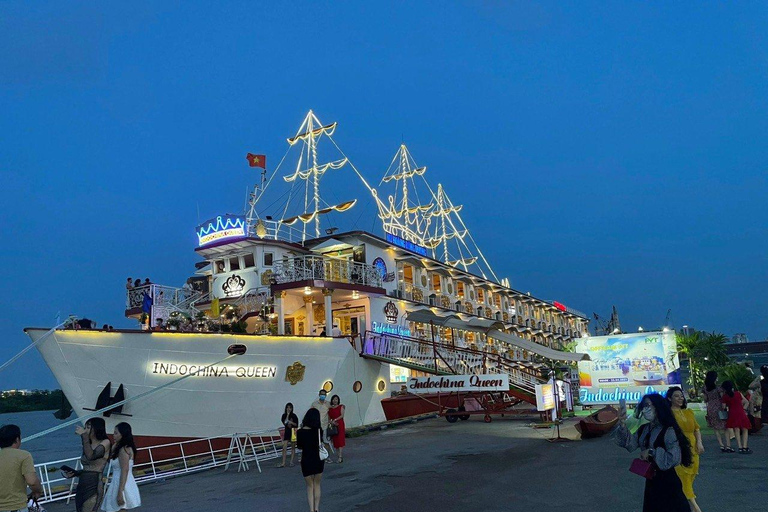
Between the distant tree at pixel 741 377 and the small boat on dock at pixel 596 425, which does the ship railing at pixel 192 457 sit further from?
the distant tree at pixel 741 377

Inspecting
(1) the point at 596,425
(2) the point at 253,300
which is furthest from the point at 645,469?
(2) the point at 253,300

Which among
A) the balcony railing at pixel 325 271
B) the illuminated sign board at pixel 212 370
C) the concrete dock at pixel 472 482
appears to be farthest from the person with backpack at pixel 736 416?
the balcony railing at pixel 325 271

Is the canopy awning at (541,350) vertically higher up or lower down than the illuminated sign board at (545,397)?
higher up

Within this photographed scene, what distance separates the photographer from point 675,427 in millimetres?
A: 5496

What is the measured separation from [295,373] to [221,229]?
7230mm

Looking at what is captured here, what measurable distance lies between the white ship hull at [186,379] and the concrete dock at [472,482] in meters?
2.71

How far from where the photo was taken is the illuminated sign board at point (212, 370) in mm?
15172

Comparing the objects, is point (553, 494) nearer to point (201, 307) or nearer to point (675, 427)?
point (675, 427)

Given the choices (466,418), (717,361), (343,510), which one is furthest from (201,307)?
(717,361)

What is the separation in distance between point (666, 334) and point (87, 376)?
15.8 metres

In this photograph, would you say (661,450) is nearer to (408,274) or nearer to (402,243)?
(402,243)

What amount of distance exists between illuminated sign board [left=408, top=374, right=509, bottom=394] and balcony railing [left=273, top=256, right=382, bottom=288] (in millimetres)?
4461

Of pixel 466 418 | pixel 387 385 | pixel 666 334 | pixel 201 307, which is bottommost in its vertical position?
pixel 466 418

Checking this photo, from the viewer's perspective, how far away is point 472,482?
33.0 feet
